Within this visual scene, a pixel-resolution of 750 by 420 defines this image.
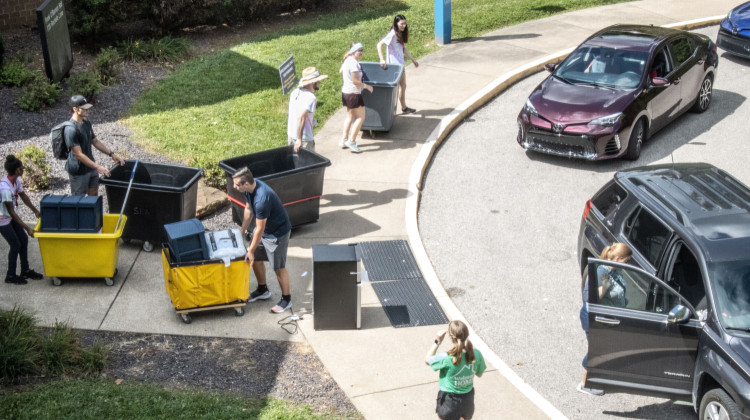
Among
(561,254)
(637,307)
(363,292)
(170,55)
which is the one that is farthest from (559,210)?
(170,55)

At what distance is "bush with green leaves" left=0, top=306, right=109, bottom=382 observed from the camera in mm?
8242

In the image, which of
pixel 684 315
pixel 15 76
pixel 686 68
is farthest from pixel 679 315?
pixel 15 76

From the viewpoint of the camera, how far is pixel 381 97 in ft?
47.5

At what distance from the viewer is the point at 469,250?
11625 millimetres

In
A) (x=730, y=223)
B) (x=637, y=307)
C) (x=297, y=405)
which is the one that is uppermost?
(x=730, y=223)

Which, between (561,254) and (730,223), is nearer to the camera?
(730,223)

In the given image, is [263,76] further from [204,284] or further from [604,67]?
[204,284]

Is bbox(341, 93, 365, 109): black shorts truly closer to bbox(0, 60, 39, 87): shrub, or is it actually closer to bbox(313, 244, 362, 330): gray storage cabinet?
bbox(313, 244, 362, 330): gray storage cabinet

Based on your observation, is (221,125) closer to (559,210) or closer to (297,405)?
(559,210)

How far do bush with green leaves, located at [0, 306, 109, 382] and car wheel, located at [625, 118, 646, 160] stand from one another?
8.97 meters

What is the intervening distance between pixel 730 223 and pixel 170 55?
12.1 metres

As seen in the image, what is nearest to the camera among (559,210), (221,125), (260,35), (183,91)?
(559,210)

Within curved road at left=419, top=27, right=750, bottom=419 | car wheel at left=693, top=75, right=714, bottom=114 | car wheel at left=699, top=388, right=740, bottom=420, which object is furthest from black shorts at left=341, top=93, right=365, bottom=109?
car wheel at left=699, top=388, right=740, bottom=420

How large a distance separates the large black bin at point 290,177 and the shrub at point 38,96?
482cm
